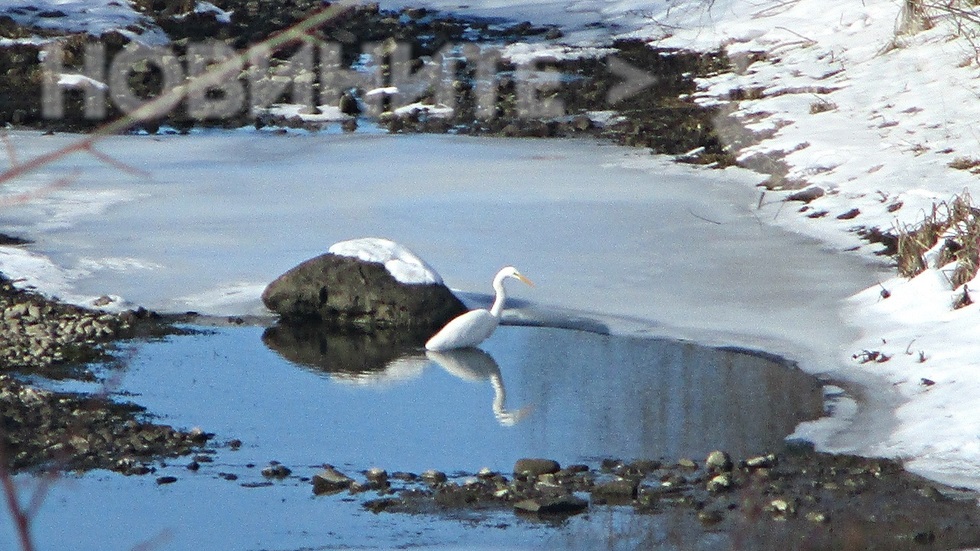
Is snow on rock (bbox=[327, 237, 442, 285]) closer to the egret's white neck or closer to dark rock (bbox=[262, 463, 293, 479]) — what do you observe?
the egret's white neck

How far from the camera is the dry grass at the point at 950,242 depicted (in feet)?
23.9

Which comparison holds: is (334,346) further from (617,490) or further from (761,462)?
(761,462)

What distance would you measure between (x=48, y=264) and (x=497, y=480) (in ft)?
14.4

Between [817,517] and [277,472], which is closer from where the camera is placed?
[817,517]

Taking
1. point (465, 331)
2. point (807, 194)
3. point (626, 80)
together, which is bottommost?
point (465, 331)

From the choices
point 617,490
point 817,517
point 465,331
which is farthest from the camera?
point 465,331

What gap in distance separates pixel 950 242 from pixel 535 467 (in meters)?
3.84

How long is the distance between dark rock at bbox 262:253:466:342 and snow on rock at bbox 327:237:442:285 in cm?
3

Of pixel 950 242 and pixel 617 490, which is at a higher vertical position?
pixel 950 242

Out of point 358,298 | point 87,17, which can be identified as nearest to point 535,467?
point 358,298

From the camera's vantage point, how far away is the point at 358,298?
24.4 feet

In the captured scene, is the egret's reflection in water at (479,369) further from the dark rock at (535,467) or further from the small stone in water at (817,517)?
the small stone in water at (817,517)

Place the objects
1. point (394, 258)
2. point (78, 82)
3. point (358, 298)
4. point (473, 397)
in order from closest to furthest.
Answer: point (473, 397) < point (358, 298) < point (394, 258) < point (78, 82)

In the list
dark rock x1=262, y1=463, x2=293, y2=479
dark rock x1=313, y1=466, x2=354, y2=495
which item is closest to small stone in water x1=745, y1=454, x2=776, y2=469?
dark rock x1=313, y1=466, x2=354, y2=495
